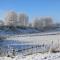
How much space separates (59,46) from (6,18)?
375cm

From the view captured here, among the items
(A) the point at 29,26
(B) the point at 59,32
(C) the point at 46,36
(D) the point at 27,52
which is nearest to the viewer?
(D) the point at 27,52

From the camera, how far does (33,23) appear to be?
16625mm

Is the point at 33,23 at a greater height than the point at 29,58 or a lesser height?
greater

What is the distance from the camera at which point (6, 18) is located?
1573cm

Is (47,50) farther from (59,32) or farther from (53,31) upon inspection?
(59,32)

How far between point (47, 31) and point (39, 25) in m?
1.16

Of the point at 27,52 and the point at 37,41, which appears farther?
the point at 37,41

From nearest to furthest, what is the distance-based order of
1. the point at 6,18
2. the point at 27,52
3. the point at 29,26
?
1. the point at 27,52
2. the point at 6,18
3. the point at 29,26

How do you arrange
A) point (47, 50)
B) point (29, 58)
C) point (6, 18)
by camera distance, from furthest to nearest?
1. point (6, 18)
2. point (47, 50)
3. point (29, 58)

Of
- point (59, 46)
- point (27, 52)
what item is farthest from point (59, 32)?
point (27, 52)

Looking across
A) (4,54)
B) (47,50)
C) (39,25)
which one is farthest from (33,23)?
(4,54)

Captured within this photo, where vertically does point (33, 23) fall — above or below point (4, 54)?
above

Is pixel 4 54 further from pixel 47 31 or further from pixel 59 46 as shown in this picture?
pixel 47 31

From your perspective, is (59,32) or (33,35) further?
(59,32)
